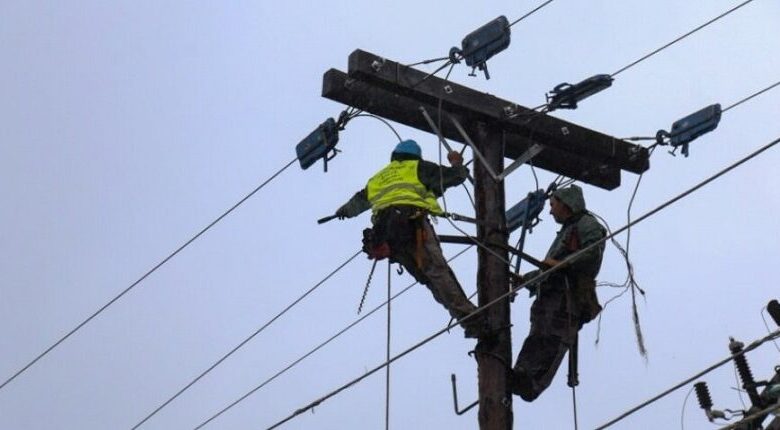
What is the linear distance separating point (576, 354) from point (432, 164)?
1.75 m

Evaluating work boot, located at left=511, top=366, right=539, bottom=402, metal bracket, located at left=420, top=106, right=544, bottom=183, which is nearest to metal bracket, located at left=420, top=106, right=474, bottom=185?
metal bracket, located at left=420, top=106, right=544, bottom=183

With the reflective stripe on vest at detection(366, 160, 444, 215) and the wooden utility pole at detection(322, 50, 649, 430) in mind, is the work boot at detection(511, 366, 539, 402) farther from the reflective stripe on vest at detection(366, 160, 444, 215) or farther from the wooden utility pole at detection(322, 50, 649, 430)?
the reflective stripe on vest at detection(366, 160, 444, 215)

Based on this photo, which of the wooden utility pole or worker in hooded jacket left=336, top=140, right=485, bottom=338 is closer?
the wooden utility pole

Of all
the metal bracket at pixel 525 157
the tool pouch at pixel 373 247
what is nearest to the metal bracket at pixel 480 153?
the metal bracket at pixel 525 157

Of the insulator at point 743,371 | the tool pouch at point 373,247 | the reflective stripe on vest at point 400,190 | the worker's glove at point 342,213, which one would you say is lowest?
the insulator at point 743,371

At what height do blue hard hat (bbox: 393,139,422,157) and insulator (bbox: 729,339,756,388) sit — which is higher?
blue hard hat (bbox: 393,139,422,157)

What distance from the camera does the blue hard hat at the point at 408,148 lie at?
1319 centimetres

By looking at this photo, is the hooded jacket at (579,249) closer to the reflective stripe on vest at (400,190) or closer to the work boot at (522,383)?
the work boot at (522,383)

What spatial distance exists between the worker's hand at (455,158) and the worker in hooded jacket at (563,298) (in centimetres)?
93

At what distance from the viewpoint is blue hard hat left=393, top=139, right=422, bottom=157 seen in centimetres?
Result: 1319

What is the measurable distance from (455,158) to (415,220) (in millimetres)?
531

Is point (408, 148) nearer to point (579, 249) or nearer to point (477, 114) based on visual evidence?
point (477, 114)

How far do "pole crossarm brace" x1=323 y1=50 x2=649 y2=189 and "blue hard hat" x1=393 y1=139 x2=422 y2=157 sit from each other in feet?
0.73

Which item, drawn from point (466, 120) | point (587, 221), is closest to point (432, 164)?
point (466, 120)
